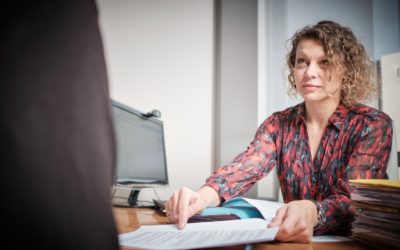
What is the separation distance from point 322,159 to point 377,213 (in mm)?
525

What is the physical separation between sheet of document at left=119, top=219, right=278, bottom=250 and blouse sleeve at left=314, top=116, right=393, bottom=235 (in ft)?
0.58

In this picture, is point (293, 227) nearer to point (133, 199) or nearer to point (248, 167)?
point (248, 167)

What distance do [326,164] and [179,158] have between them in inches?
35.9

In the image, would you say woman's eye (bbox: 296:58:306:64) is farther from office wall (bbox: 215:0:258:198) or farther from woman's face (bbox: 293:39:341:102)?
office wall (bbox: 215:0:258:198)

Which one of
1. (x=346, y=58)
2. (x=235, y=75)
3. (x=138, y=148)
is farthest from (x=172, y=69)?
(x=346, y=58)

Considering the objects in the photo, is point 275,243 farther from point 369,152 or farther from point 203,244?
point 369,152

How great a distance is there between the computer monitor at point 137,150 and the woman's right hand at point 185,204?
42 centimetres

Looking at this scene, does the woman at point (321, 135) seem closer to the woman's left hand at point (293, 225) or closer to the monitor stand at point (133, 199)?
the woman's left hand at point (293, 225)

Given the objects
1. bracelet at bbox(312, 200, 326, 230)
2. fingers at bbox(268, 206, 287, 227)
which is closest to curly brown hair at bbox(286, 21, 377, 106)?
bracelet at bbox(312, 200, 326, 230)

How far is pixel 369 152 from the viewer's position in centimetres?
81

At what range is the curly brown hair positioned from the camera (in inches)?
42.4

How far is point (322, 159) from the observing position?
3.36 ft

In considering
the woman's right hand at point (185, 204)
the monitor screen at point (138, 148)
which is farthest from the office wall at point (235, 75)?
the woman's right hand at point (185, 204)

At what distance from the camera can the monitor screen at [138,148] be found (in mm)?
1161
